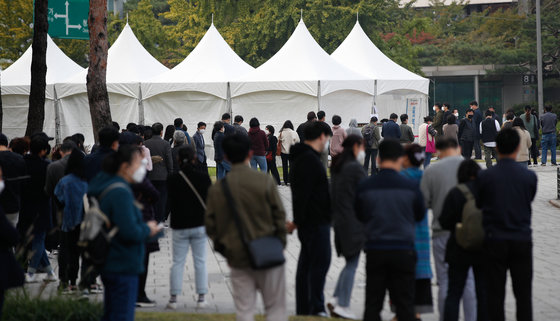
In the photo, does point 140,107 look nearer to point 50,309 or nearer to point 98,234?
point 50,309

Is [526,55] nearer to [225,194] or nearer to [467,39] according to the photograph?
[467,39]

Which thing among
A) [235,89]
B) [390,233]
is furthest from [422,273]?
[235,89]

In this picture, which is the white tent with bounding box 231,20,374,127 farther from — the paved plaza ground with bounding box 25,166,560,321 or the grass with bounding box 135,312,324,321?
the grass with bounding box 135,312,324,321

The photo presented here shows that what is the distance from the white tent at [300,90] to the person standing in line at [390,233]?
64.8ft

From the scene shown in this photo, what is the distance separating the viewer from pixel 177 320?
7.26 m

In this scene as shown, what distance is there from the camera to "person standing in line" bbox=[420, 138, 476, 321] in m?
6.96

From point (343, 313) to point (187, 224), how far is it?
1.86m

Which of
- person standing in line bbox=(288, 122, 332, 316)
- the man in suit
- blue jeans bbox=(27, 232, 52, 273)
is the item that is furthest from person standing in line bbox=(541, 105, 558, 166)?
person standing in line bbox=(288, 122, 332, 316)

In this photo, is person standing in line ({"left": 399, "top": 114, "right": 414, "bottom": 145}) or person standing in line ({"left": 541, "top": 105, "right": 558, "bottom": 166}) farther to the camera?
person standing in line ({"left": 541, "top": 105, "right": 558, "bottom": 166})

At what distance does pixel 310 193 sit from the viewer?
7.32 m

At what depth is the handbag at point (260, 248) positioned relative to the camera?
5626 millimetres

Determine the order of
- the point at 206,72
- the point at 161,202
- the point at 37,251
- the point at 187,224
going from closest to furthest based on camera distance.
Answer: the point at 187,224 → the point at 37,251 → the point at 161,202 → the point at 206,72

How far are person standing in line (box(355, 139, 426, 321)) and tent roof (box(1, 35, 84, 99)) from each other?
23.9 meters

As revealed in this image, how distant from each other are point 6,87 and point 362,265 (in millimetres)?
21417
